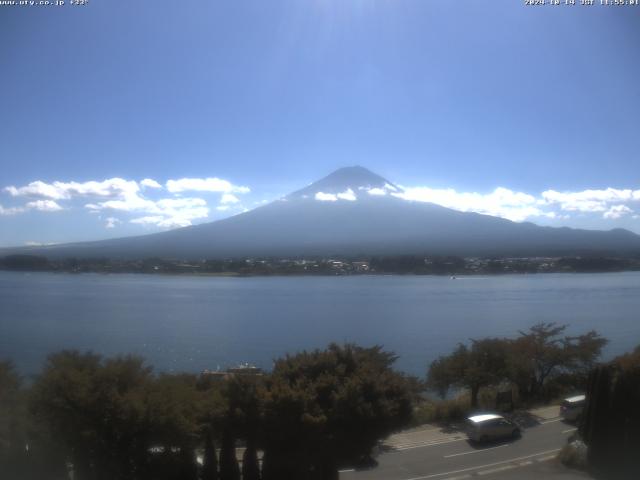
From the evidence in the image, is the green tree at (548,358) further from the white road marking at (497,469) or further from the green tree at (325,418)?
the green tree at (325,418)

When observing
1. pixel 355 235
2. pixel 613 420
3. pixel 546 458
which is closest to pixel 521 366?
pixel 546 458

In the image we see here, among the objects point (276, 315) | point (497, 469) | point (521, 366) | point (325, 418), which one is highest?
point (325, 418)

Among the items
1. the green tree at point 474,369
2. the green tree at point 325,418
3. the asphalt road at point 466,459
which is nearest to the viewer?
the green tree at point 325,418

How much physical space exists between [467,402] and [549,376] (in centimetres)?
352

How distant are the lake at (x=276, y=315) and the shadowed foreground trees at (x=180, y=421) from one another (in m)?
9.70

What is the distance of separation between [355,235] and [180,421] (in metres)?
86.4

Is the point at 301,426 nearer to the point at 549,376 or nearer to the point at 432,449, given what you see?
the point at 432,449

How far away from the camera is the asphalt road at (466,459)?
21.4ft

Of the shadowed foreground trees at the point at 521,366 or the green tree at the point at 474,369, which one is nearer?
the green tree at the point at 474,369

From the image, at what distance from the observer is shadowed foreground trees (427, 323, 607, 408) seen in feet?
37.9

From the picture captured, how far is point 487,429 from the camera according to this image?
7930 mm

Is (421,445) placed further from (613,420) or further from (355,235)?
(355,235)

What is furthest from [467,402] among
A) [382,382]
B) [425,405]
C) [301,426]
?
[301,426]

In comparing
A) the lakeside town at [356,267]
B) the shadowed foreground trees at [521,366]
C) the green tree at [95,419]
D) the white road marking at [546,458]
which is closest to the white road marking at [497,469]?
the white road marking at [546,458]
